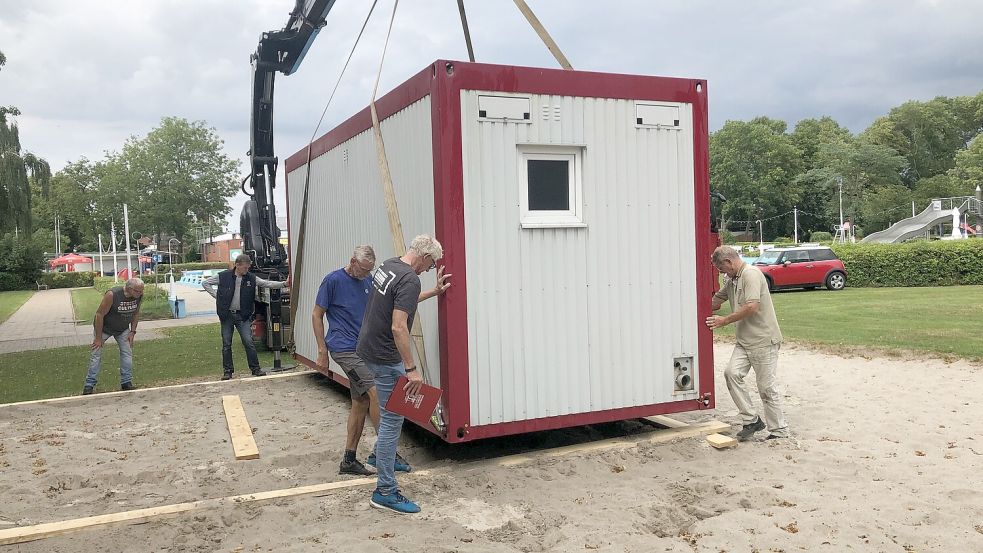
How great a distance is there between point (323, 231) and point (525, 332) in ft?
12.1

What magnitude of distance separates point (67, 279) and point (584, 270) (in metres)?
54.4

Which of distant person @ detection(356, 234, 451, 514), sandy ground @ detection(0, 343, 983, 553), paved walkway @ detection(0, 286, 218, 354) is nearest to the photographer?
sandy ground @ detection(0, 343, 983, 553)

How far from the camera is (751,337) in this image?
6.30 m

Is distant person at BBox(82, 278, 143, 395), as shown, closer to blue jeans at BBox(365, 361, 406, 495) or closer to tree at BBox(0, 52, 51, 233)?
blue jeans at BBox(365, 361, 406, 495)

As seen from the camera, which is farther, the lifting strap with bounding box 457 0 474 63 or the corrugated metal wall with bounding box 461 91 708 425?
the lifting strap with bounding box 457 0 474 63

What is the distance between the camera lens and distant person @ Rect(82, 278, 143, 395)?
898 centimetres

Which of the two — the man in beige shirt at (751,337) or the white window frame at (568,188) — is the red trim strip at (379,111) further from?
the man in beige shirt at (751,337)

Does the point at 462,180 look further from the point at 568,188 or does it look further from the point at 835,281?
the point at 835,281

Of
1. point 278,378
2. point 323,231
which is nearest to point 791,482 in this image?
point 323,231

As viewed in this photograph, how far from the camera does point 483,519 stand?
464cm

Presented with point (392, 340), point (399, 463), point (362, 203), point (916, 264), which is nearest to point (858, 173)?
point (916, 264)

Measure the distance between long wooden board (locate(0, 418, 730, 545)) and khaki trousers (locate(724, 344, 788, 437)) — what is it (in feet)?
0.98

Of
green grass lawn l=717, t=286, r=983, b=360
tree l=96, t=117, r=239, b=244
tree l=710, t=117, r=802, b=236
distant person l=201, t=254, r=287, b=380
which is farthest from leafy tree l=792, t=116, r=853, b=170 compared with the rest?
distant person l=201, t=254, r=287, b=380

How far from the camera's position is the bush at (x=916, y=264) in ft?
74.7
